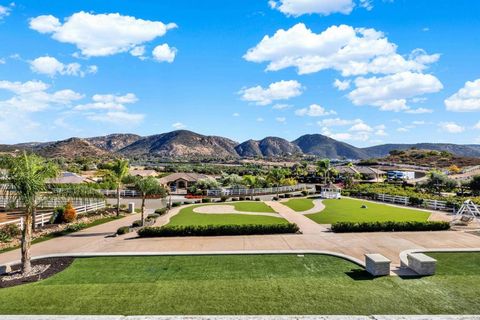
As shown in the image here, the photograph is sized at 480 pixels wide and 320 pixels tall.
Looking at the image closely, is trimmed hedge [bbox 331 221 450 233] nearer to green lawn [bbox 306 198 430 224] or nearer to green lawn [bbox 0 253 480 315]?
green lawn [bbox 306 198 430 224]

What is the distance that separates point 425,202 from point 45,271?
33060 millimetres

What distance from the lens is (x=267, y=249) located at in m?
17.7

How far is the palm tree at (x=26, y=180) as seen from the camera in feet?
45.5

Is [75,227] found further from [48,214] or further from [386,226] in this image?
[386,226]

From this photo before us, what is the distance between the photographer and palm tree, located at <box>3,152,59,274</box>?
1388cm

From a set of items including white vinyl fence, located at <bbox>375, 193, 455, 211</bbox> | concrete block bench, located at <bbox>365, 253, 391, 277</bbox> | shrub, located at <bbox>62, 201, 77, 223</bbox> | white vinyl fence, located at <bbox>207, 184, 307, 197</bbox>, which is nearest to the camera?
concrete block bench, located at <bbox>365, 253, 391, 277</bbox>

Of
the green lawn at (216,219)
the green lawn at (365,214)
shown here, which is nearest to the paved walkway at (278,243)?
the green lawn at (216,219)

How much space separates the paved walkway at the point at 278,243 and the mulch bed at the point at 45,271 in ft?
5.56

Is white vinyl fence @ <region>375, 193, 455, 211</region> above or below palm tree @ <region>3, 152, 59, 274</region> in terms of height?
below

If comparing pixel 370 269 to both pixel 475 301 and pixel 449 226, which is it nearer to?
pixel 475 301

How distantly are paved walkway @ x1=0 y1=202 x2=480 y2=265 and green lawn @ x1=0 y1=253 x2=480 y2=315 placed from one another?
2.52m

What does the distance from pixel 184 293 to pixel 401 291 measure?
7.26 metres

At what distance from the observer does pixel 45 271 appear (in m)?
14.5

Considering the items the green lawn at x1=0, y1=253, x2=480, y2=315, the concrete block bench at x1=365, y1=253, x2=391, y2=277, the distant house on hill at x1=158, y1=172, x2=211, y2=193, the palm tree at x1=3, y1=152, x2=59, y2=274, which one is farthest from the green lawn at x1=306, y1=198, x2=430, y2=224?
the distant house on hill at x1=158, y1=172, x2=211, y2=193
